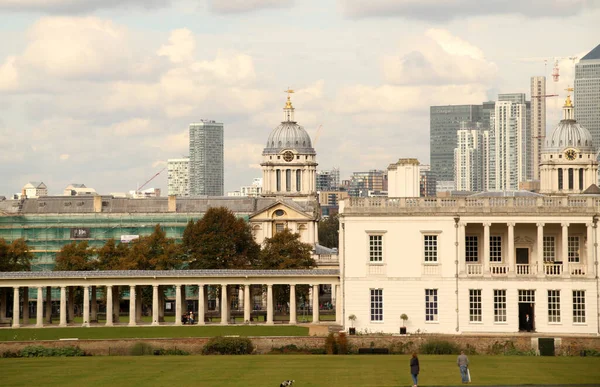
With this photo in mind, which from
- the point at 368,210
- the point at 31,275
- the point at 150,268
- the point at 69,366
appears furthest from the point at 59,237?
the point at 69,366

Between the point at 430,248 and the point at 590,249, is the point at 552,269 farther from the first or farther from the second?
the point at 430,248

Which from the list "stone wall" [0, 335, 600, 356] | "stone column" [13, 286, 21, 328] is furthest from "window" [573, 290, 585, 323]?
"stone column" [13, 286, 21, 328]

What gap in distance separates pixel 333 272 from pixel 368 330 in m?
13.6

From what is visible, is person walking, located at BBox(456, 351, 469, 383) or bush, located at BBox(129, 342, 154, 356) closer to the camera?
person walking, located at BBox(456, 351, 469, 383)

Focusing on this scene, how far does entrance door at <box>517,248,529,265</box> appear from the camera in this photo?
3433 inches

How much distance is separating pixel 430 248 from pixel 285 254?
126 ft

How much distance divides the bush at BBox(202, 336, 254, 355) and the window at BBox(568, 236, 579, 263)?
21.6 meters

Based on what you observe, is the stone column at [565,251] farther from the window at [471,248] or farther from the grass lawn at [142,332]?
the grass lawn at [142,332]

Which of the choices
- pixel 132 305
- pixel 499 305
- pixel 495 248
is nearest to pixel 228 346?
pixel 499 305

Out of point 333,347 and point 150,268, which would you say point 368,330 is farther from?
point 150,268

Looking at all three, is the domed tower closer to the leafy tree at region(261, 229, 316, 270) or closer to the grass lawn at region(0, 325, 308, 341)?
the leafy tree at region(261, 229, 316, 270)

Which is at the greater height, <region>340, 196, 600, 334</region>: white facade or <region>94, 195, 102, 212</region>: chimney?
<region>94, 195, 102, 212</region>: chimney

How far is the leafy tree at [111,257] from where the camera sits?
116 meters

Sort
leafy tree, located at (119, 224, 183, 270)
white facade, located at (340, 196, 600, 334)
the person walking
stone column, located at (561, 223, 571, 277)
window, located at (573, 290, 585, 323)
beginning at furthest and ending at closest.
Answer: leafy tree, located at (119, 224, 183, 270) < stone column, located at (561, 223, 571, 277) < white facade, located at (340, 196, 600, 334) < window, located at (573, 290, 585, 323) < the person walking
